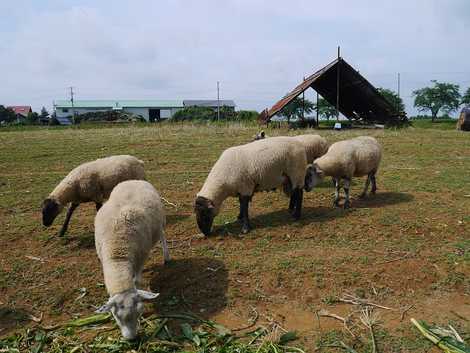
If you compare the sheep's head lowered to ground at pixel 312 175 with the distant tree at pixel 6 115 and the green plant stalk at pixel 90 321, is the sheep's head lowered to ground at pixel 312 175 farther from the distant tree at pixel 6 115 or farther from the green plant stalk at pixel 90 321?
the distant tree at pixel 6 115

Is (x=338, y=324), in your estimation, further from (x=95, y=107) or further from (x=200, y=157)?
(x=95, y=107)

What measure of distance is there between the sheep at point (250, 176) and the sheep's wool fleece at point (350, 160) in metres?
0.77

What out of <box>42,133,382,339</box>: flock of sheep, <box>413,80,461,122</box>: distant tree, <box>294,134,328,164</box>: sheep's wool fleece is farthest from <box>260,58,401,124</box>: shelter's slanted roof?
<box>413,80,461,122</box>: distant tree

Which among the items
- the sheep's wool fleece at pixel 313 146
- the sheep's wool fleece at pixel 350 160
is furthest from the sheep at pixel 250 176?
the sheep's wool fleece at pixel 313 146

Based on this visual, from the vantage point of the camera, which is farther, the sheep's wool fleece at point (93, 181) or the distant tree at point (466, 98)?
the distant tree at point (466, 98)

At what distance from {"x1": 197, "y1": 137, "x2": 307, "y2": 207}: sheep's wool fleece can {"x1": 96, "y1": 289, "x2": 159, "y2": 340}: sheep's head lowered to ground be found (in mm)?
3532

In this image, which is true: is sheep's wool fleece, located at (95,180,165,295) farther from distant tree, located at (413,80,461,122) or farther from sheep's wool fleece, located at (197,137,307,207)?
distant tree, located at (413,80,461,122)

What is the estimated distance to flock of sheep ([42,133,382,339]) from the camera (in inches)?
189

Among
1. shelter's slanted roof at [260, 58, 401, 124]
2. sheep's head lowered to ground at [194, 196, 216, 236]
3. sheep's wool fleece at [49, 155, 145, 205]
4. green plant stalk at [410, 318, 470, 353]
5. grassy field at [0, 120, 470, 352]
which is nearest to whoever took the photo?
green plant stalk at [410, 318, 470, 353]

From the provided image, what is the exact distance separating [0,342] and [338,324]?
149 inches

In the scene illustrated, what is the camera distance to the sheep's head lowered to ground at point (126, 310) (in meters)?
4.18

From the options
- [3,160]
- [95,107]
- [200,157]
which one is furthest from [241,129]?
[95,107]

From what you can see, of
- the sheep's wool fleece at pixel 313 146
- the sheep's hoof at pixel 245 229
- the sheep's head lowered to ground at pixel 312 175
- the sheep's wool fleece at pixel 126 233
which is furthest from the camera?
the sheep's wool fleece at pixel 313 146

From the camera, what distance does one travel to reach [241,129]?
25641 millimetres
